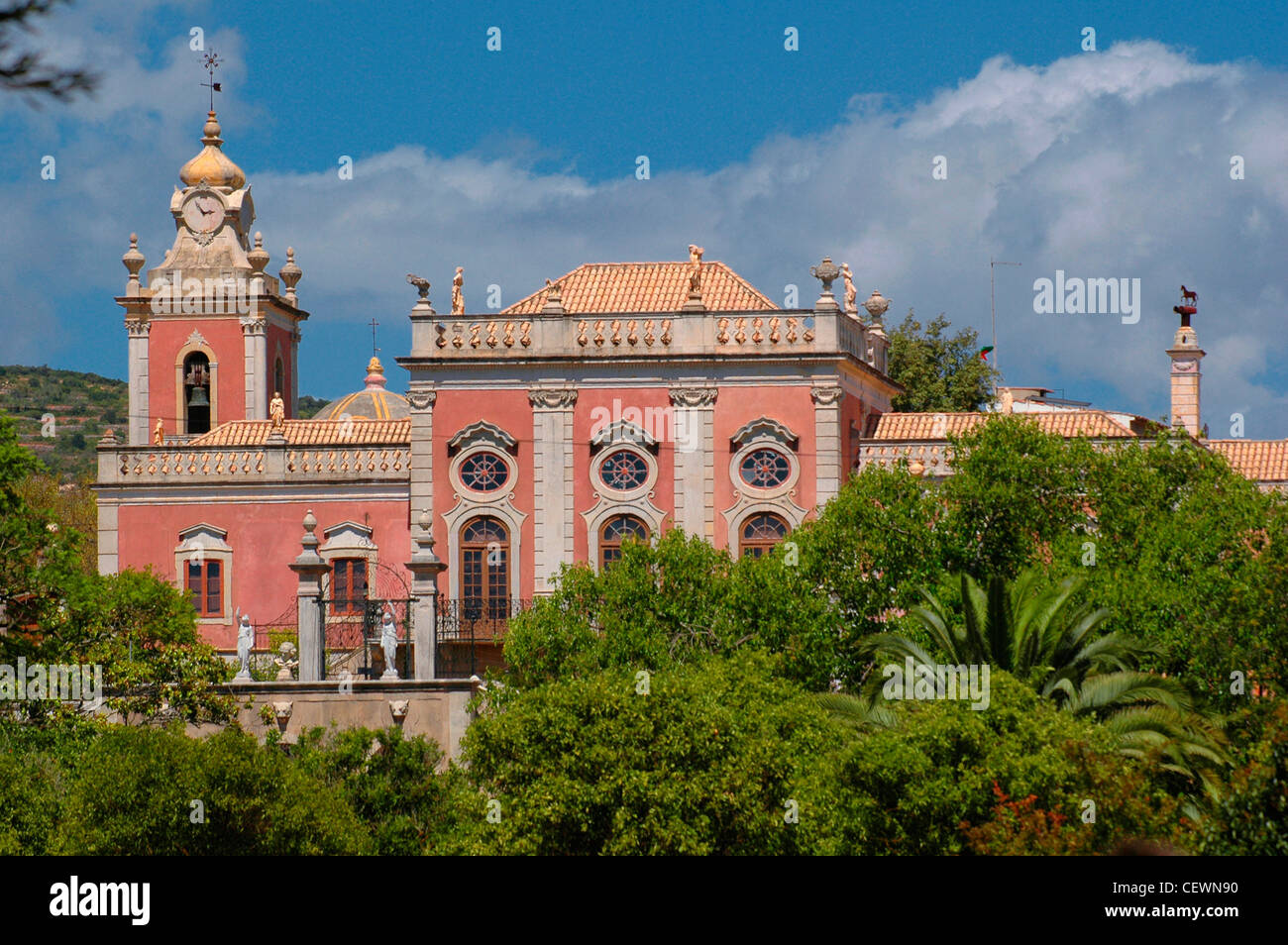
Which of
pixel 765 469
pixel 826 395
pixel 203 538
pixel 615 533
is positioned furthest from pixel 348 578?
pixel 826 395

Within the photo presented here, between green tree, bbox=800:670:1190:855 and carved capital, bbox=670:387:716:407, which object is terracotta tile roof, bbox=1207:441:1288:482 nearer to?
carved capital, bbox=670:387:716:407

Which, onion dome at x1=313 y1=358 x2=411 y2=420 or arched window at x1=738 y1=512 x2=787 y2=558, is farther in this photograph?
onion dome at x1=313 y1=358 x2=411 y2=420

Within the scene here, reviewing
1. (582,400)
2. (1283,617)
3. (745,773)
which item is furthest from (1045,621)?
(582,400)

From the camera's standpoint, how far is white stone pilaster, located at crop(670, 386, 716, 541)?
4781 centimetres

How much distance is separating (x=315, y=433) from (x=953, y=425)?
1476cm

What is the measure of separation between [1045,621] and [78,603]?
18.5 metres

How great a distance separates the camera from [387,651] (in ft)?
138

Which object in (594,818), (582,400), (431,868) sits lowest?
(594,818)

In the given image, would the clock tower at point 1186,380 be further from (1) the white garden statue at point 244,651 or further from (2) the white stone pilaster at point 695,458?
(1) the white garden statue at point 244,651

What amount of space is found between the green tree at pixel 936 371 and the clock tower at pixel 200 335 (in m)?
18.0

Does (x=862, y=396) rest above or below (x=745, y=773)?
above

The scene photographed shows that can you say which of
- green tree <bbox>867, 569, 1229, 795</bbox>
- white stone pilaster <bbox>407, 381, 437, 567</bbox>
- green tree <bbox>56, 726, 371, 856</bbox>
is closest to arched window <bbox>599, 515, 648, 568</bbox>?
white stone pilaster <bbox>407, 381, 437, 567</bbox>

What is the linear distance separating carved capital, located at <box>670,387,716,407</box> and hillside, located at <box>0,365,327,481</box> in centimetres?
5707

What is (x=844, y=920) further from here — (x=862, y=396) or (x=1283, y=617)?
(x=862, y=396)
